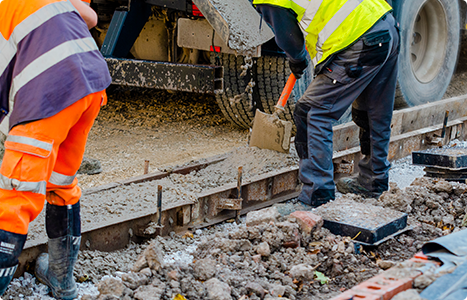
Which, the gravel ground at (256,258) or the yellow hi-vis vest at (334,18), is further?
the yellow hi-vis vest at (334,18)

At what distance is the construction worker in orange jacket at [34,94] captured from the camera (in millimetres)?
2127

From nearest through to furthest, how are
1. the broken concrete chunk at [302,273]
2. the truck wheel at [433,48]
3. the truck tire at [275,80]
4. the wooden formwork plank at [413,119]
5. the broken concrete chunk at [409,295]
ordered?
the broken concrete chunk at [409,295]
the broken concrete chunk at [302,273]
the wooden formwork plank at [413,119]
the truck tire at [275,80]
the truck wheel at [433,48]

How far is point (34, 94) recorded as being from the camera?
2.16m

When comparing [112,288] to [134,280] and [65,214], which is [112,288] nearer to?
[134,280]

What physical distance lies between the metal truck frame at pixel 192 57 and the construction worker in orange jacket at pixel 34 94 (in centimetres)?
204

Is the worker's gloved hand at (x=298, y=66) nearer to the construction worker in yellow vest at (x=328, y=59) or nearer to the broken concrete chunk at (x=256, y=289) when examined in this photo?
the construction worker in yellow vest at (x=328, y=59)

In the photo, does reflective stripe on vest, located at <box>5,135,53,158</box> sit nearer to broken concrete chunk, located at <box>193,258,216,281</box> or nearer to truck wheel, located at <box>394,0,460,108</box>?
broken concrete chunk, located at <box>193,258,216,281</box>

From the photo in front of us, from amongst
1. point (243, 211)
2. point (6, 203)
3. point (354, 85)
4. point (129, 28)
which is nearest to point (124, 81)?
point (129, 28)

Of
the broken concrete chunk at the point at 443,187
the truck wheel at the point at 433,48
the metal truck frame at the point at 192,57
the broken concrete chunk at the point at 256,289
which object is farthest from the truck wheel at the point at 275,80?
the broken concrete chunk at the point at 256,289

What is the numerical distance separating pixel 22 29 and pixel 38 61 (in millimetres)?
146

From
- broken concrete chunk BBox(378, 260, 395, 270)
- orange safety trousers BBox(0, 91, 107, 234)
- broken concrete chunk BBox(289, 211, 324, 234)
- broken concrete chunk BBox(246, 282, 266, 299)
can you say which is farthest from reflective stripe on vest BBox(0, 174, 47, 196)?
broken concrete chunk BBox(378, 260, 395, 270)

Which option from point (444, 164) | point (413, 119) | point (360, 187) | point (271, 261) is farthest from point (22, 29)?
point (413, 119)

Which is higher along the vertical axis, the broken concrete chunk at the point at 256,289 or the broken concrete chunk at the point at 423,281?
the broken concrete chunk at the point at 423,281

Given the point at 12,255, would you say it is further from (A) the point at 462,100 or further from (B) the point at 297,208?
(A) the point at 462,100
